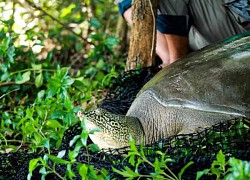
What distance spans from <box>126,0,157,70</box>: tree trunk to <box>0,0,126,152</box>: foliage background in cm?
14

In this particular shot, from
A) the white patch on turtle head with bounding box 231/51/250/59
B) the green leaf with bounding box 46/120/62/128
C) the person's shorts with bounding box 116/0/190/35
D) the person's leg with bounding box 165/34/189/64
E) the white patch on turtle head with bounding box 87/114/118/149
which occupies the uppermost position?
the person's shorts with bounding box 116/0/190/35

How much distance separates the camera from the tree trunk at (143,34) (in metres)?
2.24

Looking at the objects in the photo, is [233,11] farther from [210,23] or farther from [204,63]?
[204,63]

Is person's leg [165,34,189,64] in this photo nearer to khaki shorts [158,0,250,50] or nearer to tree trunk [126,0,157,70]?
khaki shorts [158,0,250,50]

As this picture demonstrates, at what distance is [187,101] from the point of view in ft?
5.73

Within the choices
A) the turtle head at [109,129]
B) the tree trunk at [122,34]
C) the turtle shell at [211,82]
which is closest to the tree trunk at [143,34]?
the turtle shell at [211,82]

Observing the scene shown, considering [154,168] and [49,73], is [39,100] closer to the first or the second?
[49,73]

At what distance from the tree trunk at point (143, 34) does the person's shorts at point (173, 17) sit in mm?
260

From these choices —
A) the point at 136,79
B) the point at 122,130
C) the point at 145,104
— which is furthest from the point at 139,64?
the point at 122,130

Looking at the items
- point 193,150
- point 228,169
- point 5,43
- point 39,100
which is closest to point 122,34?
point 5,43

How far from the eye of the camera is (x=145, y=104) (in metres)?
1.85

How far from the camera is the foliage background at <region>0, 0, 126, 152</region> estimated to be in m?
2.00

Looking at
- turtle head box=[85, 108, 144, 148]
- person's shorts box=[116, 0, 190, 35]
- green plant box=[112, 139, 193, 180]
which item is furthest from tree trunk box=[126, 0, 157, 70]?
green plant box=[112, 139, 193, 180]

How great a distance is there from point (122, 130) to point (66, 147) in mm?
217
